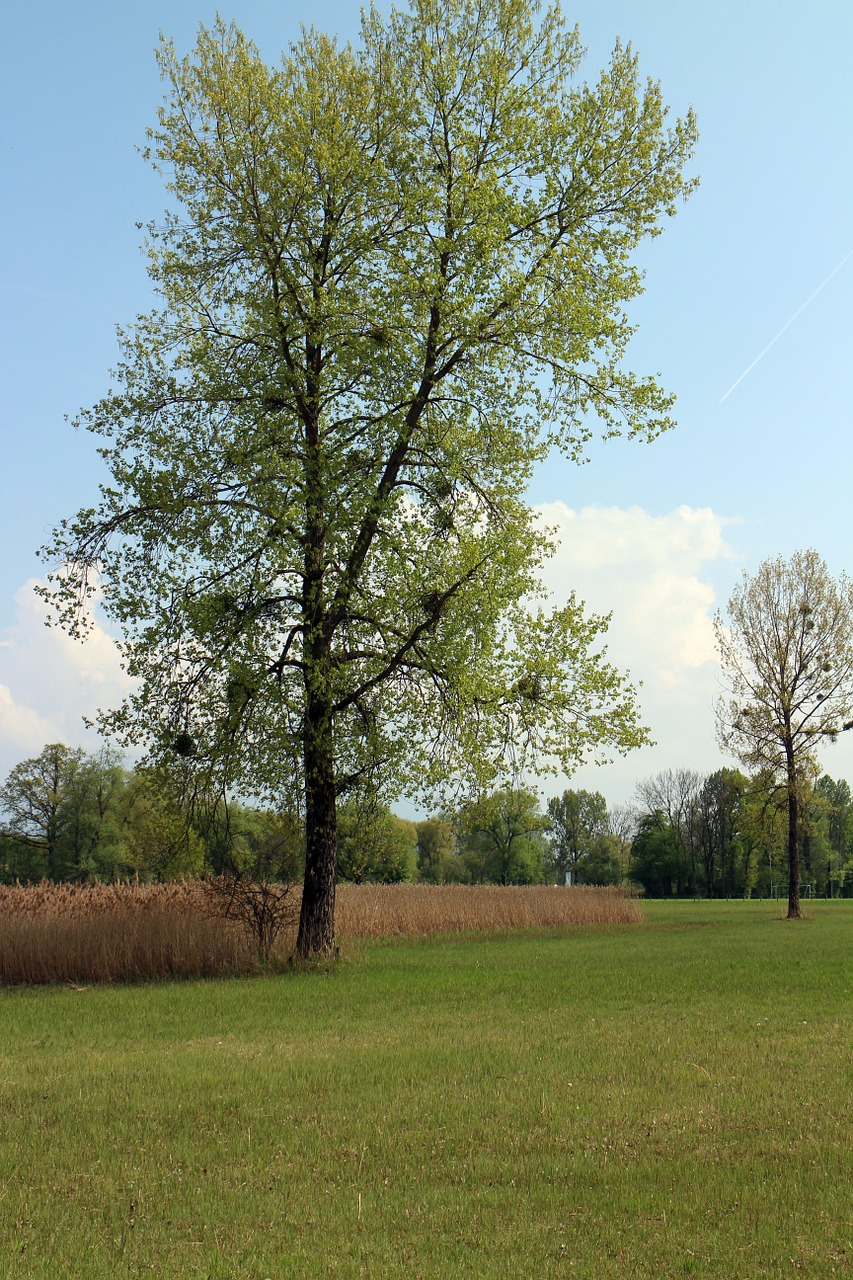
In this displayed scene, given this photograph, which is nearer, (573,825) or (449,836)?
(449,836)

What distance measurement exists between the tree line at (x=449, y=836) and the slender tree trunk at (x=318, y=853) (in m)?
1.09

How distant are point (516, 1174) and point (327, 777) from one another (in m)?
13.7

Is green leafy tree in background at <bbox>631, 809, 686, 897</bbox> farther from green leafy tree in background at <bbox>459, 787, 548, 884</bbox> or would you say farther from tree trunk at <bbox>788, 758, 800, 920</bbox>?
tree trunk at <bbox>788, 758, 800, 920</bbox>

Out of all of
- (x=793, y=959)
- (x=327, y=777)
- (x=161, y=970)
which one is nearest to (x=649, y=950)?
(x=793, y=959)

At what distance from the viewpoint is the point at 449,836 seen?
103500 mm

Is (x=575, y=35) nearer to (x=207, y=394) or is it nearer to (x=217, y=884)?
(x=207, y=394)

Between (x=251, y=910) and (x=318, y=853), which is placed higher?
(x=318, y=853)

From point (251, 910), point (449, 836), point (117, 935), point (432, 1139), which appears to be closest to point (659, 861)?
point (449, 836)

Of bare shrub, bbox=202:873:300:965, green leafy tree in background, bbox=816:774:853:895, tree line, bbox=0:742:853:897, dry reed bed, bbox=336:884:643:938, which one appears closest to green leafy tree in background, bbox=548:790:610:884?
tree line, bbox=0:742:853:897

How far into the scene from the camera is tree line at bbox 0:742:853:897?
21.3 metres

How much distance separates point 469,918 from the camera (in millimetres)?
32812

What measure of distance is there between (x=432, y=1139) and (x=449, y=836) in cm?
9745

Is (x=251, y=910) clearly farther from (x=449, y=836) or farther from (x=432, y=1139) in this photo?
(x=449, y=836)

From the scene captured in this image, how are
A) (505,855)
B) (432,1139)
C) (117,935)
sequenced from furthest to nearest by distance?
(505,855)
(117,935)
(432,1139)
